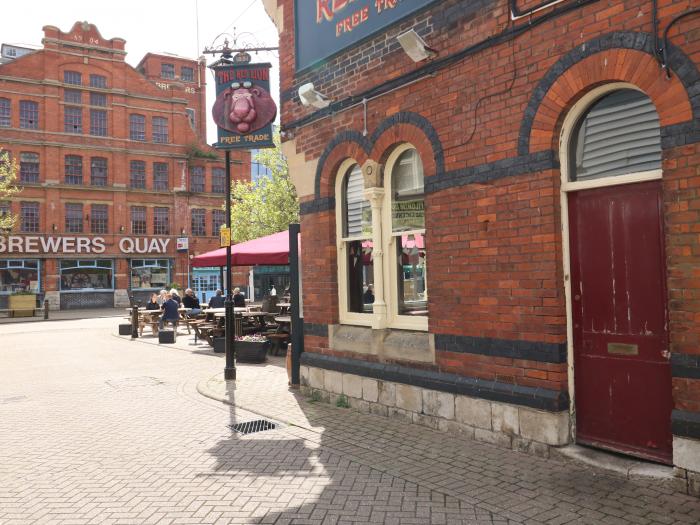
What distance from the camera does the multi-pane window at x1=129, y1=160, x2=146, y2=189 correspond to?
1511 inches

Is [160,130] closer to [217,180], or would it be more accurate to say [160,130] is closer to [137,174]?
[137,174]

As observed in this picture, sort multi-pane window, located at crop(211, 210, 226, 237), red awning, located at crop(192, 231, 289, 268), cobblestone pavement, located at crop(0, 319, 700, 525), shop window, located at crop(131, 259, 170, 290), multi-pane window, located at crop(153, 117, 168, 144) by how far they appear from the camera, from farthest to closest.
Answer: multi-pane window, located at crop(211, 210, 226, 237) < multi-pane window, located at crop(153, 117, 168, 144) < shop window, located at crop(131, 259, 170, 290) < red awning, located at crop(192, 231, 289, 268) < cobblestone pavement, located at crop(0, 319, 700, 525)

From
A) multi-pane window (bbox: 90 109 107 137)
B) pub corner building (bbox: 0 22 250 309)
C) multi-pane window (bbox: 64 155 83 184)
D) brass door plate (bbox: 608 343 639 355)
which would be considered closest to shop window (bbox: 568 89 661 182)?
brass door plate (bbox: 608 343 639 355)

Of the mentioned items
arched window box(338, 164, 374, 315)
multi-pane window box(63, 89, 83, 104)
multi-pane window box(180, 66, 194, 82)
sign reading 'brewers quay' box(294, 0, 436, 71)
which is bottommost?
arched window box(338, 164, 374, 315)

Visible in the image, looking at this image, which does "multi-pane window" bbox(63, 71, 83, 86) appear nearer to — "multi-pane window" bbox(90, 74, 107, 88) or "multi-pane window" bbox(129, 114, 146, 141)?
"multi-pane window" bbox(90, 74, 107, 88)

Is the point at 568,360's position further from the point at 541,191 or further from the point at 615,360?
the point at 541,191

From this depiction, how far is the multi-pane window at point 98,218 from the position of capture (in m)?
36.7

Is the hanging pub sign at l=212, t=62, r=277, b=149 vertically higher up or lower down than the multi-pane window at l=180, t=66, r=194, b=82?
lower down

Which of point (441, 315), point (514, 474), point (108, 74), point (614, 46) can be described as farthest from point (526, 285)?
point (108, 74)

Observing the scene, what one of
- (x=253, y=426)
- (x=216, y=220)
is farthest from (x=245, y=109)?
(x=216, y=220)

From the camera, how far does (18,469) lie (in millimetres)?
5293

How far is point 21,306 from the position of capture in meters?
29.9

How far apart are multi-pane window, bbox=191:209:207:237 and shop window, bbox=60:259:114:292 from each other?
20.2 ft

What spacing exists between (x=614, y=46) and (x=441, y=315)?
3.06 meters
